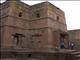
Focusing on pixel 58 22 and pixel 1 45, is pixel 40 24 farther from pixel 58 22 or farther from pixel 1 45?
pixel 1 45

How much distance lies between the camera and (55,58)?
12.2 metres

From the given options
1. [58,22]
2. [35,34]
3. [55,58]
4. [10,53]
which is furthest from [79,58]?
[58,22]

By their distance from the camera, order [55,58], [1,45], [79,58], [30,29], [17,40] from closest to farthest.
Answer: [79,58] → [55,58] → [1,45] → [17,40] → [30,29]

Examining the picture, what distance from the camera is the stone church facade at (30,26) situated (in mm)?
18750

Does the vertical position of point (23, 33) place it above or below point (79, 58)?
above

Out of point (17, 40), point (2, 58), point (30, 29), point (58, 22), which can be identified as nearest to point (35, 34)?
point (30, 29)

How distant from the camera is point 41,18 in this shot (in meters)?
20.5

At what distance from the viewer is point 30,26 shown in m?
21.4

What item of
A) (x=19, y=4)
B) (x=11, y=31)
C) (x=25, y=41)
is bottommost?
(x=25, y=41)

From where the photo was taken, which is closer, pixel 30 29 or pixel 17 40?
pixel 17 40

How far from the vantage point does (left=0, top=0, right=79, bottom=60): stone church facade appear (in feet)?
61.5

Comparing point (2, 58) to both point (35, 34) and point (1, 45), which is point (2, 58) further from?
point (35, 34)

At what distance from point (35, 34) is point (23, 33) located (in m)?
1.79

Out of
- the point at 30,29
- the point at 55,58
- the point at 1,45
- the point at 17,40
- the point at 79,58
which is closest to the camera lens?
the point at 79,58
